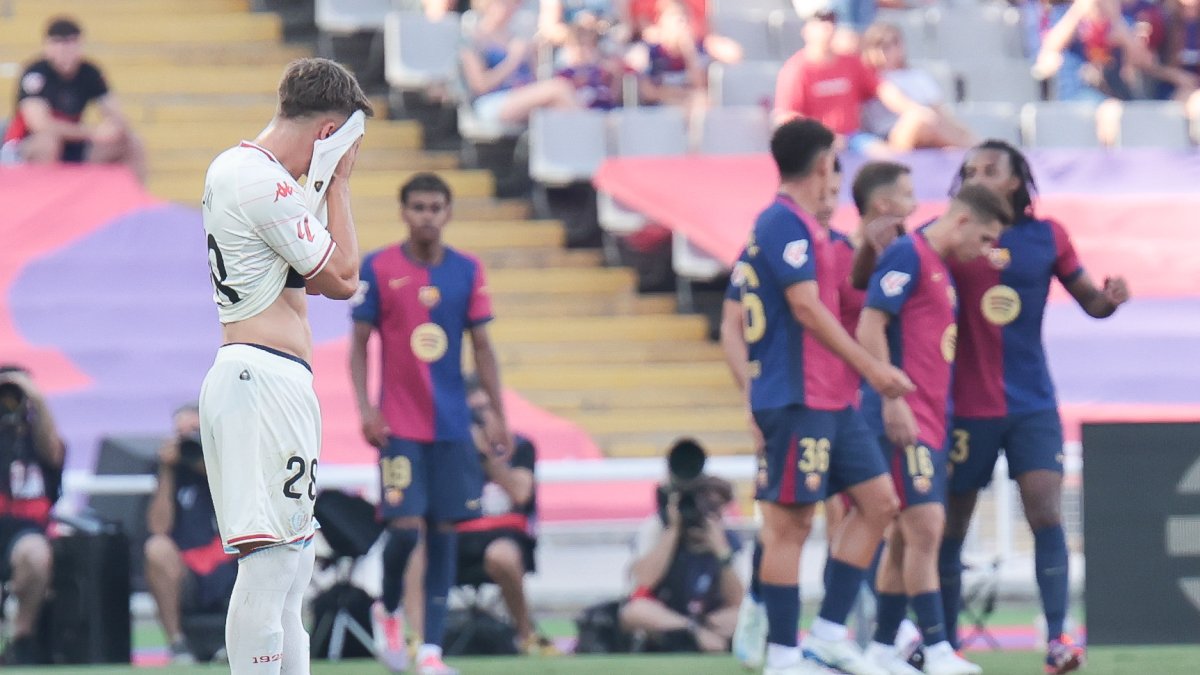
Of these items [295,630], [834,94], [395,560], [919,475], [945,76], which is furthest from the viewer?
[945,76]

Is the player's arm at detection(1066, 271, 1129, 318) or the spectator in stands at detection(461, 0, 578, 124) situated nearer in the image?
the player's arm at detection(1066, 271, 1129, 318)

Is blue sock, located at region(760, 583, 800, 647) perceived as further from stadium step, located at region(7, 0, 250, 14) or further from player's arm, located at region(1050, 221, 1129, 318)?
stadium step, located at region(7, 0, 250, 14)

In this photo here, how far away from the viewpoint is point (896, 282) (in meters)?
7.57

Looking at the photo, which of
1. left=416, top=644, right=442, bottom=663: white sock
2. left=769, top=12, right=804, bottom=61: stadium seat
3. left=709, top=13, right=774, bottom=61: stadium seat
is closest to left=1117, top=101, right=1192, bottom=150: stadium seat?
left=769, top=12, right=804, bottom=61: stadium seat

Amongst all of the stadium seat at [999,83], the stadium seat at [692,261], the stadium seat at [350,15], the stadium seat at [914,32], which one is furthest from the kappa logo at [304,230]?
the stadium seat at [914,32]

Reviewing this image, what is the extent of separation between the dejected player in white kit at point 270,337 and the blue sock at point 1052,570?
10.4 feet

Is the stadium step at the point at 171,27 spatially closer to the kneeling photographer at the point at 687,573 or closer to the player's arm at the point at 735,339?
the kneeling photographer at the point at 687,573

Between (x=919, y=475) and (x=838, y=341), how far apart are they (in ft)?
2.52

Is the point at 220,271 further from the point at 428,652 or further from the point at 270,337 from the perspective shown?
the point at 428,652

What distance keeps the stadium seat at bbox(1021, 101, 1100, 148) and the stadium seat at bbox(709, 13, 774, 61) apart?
2.23 metres

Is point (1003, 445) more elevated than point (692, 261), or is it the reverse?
point (692, 261)

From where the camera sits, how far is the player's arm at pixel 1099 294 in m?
7.80

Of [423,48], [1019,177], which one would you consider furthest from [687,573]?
[423,48]

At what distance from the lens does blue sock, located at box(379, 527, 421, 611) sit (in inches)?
333
